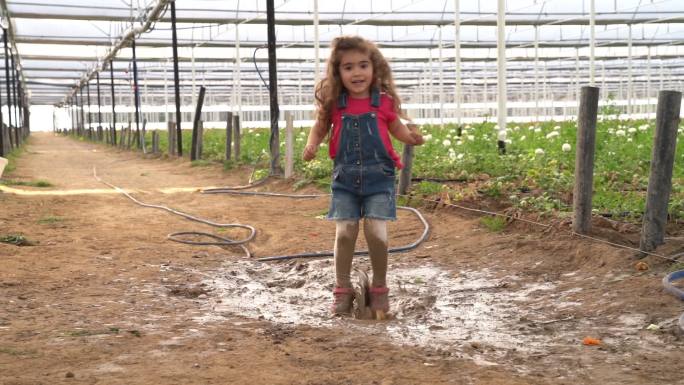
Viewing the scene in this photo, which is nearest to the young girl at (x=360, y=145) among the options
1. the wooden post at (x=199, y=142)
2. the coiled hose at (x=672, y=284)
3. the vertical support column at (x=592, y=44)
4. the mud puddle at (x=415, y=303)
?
the mud puddle at (x=415, y=303)

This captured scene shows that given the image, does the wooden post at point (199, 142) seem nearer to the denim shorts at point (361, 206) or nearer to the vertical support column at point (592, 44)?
the vertical support column at point (592, 44)

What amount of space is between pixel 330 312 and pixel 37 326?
4.88 feet

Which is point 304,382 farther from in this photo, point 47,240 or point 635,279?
point 47,240

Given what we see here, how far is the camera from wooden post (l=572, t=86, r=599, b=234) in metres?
5.18

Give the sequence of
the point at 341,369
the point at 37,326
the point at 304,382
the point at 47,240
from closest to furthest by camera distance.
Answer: the point at 304,382 → the point at 341,369 → the point at 37,326 → the point at 47,240

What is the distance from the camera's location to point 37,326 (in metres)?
3.48

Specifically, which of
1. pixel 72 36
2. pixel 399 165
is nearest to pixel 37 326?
pixel 399 165

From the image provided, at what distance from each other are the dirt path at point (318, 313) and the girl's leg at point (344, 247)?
0.24m

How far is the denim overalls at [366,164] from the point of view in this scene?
395 cm

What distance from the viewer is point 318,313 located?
4.16 m

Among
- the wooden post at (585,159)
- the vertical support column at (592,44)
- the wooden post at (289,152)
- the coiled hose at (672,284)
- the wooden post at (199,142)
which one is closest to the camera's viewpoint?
the coiled hose at (672,284)

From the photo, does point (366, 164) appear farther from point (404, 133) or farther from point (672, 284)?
point (672, 284)

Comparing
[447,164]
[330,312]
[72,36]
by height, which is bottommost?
[330,312]

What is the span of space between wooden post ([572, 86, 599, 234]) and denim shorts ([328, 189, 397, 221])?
1.77 m
